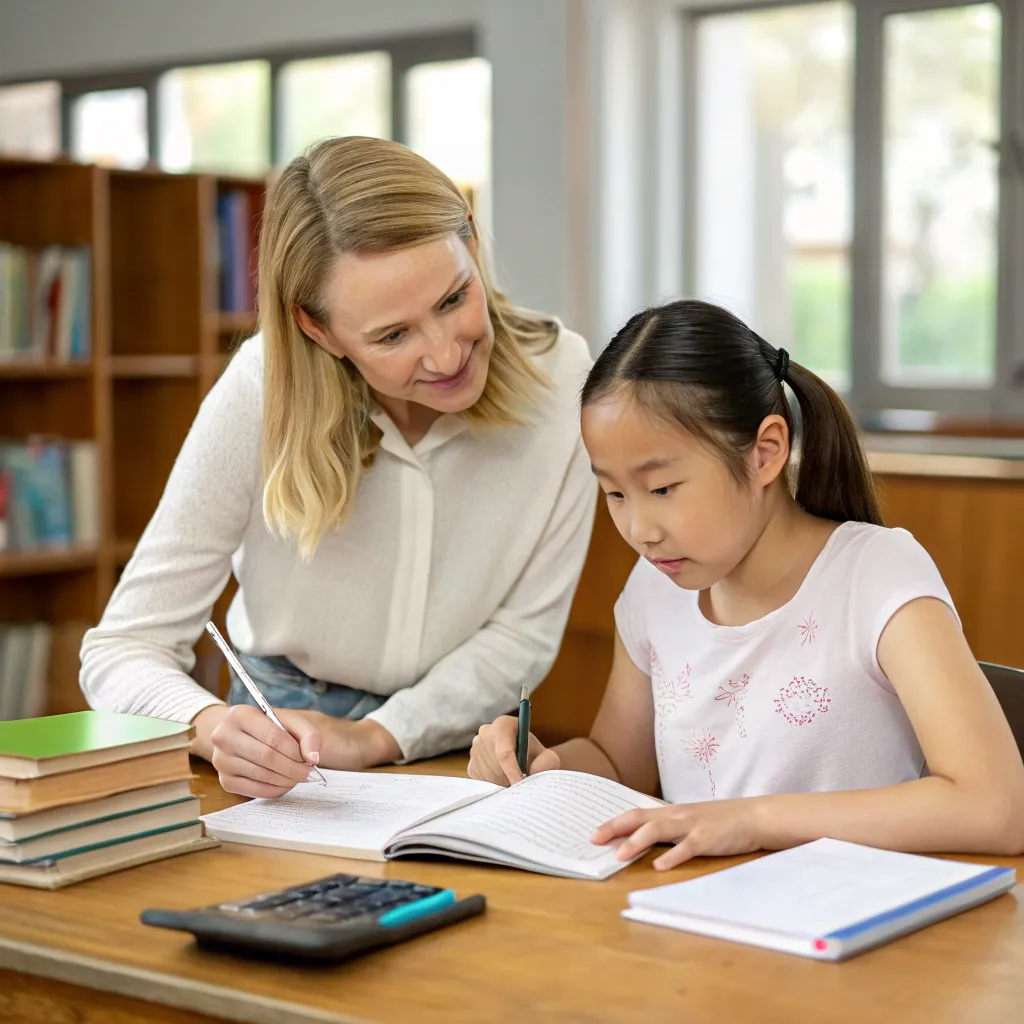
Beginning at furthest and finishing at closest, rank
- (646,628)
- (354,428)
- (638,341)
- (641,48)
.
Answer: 1. (641,48)
2. (354,428)
3. (646,628)
4. (638,341)

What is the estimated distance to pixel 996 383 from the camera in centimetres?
484

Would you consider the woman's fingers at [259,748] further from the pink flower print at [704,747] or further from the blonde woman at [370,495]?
the pink flower print at [704,747]

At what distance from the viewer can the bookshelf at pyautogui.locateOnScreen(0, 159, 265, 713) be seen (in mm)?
4516

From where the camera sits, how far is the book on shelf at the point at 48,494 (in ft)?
14.5

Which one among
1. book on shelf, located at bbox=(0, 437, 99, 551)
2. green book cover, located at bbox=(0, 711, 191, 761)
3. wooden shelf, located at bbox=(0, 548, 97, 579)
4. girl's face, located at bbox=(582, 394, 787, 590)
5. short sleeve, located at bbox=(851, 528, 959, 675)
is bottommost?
wooden shelf, located at bbox=(0, 548, 97, 579)

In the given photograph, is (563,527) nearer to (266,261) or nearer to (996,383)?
(266,261)

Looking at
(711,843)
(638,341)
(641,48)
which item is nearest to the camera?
(711,843)

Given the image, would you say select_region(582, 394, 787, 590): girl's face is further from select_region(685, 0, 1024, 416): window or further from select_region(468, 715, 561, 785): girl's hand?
select_region(685, 0, 1024, 416): window

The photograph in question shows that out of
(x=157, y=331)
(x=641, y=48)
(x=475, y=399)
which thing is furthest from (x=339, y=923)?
(x=641, y=48)

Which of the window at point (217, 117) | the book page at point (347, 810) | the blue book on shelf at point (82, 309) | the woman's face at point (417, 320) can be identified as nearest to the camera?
the book page at point (347, 810)

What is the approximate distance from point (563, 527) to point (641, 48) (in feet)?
12.2

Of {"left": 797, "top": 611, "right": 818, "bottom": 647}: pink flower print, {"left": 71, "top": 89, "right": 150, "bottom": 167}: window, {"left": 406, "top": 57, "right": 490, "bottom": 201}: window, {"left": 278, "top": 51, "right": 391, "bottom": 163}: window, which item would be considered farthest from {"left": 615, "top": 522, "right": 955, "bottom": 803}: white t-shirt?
A: {"left": 71, "top": 89, "right": 150, "bottom": 167}: window

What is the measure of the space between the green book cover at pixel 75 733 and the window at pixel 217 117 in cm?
504

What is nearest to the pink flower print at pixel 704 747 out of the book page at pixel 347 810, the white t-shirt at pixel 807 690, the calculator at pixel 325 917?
the white t-shirt at pixel 807 690
